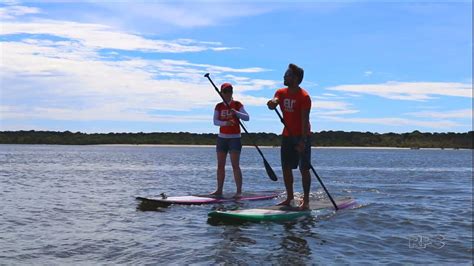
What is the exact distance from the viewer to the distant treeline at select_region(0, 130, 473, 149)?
10943 centimetres

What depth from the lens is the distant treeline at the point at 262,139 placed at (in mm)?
109431

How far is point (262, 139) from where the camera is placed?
4247 inches

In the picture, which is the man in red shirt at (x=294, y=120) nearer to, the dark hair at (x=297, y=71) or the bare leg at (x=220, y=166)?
the dark hair at (x=297, y=71)

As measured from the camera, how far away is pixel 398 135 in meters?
113

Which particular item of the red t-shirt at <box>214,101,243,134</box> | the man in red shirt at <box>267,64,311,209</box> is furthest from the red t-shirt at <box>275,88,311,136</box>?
the red t-shirt at <box>214,101,243,134</box>

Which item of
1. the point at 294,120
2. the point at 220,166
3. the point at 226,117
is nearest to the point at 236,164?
the point at 220,166

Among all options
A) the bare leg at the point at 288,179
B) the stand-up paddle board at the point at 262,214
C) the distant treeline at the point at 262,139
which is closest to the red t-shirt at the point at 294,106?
the bare leg at the point at 288,179

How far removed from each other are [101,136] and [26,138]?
49.4 ft

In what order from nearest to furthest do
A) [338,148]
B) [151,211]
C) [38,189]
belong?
[151,211] → [38,189] → [338,148]

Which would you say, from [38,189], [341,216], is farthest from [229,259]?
[38,189]

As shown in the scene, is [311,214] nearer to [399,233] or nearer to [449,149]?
[399,233]

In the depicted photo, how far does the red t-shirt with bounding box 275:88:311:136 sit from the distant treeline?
316ft

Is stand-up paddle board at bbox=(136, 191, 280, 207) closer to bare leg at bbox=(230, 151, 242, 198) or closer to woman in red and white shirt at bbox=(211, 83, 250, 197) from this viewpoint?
bare leg at bbox=(230, 151, 242, 198)

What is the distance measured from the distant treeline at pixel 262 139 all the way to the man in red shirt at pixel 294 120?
96.1 metres
